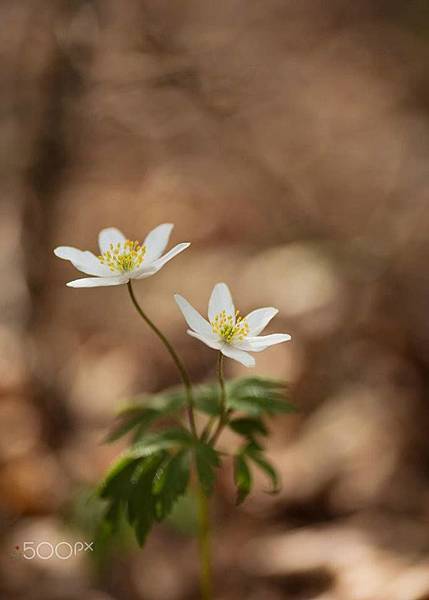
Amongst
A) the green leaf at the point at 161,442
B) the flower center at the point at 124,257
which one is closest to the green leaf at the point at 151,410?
the green leaf at the point at 161,442

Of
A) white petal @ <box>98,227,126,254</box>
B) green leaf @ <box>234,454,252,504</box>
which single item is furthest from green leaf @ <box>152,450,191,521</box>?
white petal @ <box>98,227,126,254</box>

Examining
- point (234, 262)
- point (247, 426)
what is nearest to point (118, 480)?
point (247, 426)

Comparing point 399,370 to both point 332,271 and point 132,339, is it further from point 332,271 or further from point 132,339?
point 132,339

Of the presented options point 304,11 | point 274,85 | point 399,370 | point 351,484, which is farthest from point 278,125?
point 351,484

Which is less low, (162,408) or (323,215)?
(323,215)

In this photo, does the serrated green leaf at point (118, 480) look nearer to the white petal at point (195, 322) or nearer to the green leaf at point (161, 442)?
the green leaf at point (161, 442)

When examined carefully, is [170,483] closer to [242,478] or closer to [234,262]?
[242,478]
